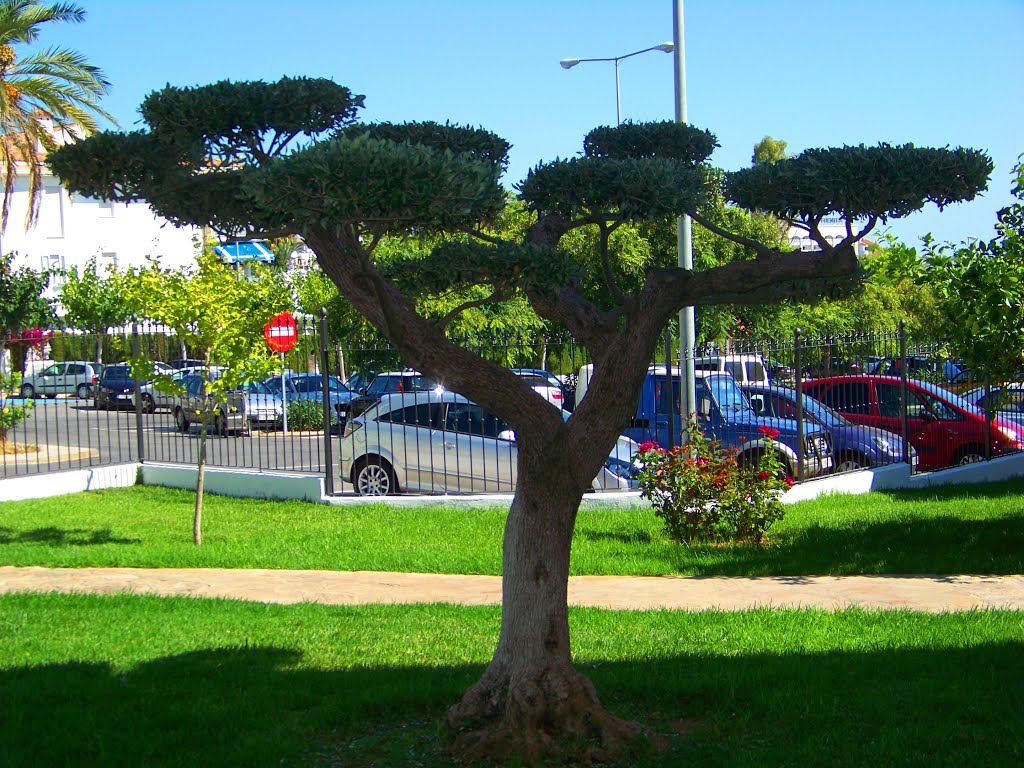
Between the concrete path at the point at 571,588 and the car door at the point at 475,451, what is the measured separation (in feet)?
11.5

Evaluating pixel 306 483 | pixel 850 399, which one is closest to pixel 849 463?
pixel 850 399

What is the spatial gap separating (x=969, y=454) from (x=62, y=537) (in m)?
12.4

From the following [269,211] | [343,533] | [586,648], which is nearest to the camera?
[269,211]

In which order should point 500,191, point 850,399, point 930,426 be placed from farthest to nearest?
1. point 930,426
2. point 850,399
3. point 500,191

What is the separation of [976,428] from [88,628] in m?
12.9

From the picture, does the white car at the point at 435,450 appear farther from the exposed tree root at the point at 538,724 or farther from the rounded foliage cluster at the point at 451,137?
the exposed tree root at the point at 538,724

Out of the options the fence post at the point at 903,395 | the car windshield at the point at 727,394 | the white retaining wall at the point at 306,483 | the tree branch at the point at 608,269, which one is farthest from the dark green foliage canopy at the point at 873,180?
the fence post at the point at 903,395

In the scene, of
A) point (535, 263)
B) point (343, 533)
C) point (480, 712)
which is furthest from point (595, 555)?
point (535, 263)

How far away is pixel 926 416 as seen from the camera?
15.4m

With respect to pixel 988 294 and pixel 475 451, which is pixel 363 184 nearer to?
pixel 988 294

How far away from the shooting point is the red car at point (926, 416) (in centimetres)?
1434

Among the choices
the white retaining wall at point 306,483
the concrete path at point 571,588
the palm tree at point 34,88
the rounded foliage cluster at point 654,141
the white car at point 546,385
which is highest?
the palm tree at point 34,88

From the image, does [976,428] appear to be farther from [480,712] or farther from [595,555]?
[480,712]

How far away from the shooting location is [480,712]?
5.04m
